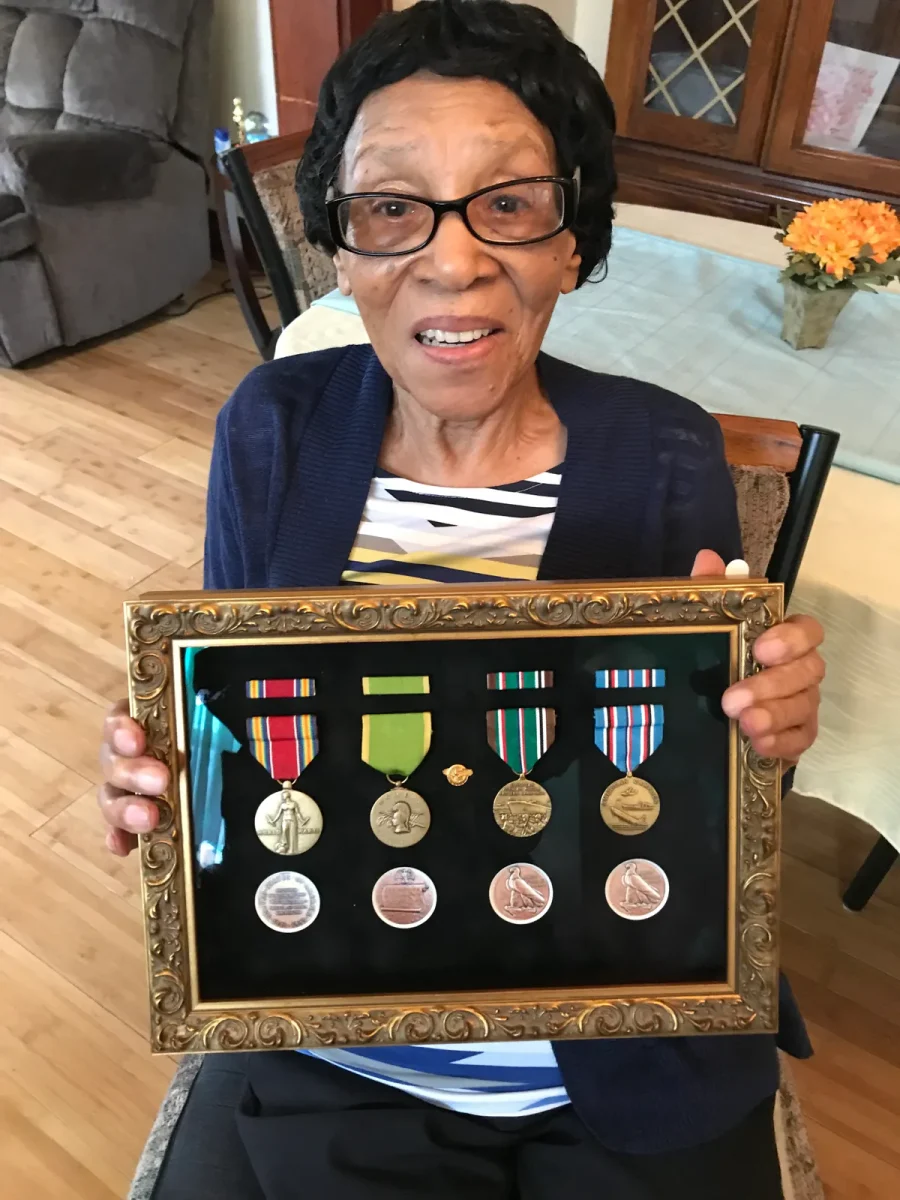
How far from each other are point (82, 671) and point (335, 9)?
2.14 metres

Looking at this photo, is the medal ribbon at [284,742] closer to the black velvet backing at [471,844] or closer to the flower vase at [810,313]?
the black velvet backing at [471,844]

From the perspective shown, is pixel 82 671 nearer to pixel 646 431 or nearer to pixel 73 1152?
pixel 73 1152

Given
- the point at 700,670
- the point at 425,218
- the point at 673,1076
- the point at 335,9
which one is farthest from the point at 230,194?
the point at 335,9

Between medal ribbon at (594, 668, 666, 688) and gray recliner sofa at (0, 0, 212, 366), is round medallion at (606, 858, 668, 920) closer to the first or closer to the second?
medal ribbon at (594, 668, 666, 688)

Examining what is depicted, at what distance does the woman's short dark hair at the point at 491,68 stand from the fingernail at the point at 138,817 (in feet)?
2.01

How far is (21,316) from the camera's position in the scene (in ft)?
10.1

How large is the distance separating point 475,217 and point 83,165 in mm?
2665

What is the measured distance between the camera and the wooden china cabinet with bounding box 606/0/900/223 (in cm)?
260

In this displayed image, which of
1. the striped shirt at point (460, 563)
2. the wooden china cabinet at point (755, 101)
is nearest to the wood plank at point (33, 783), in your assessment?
the striped shirt at point (460, 563)

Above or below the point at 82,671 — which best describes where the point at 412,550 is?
above

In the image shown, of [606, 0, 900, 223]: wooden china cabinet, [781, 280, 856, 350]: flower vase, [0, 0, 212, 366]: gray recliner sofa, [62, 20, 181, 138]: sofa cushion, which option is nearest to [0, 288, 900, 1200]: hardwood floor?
[0, 0, 212, 366]: gray recliner sofa

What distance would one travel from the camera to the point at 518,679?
28.1 inches

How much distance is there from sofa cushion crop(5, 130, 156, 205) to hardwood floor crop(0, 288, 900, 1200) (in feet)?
2.68

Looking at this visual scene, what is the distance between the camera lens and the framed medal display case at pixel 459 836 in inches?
27.8
